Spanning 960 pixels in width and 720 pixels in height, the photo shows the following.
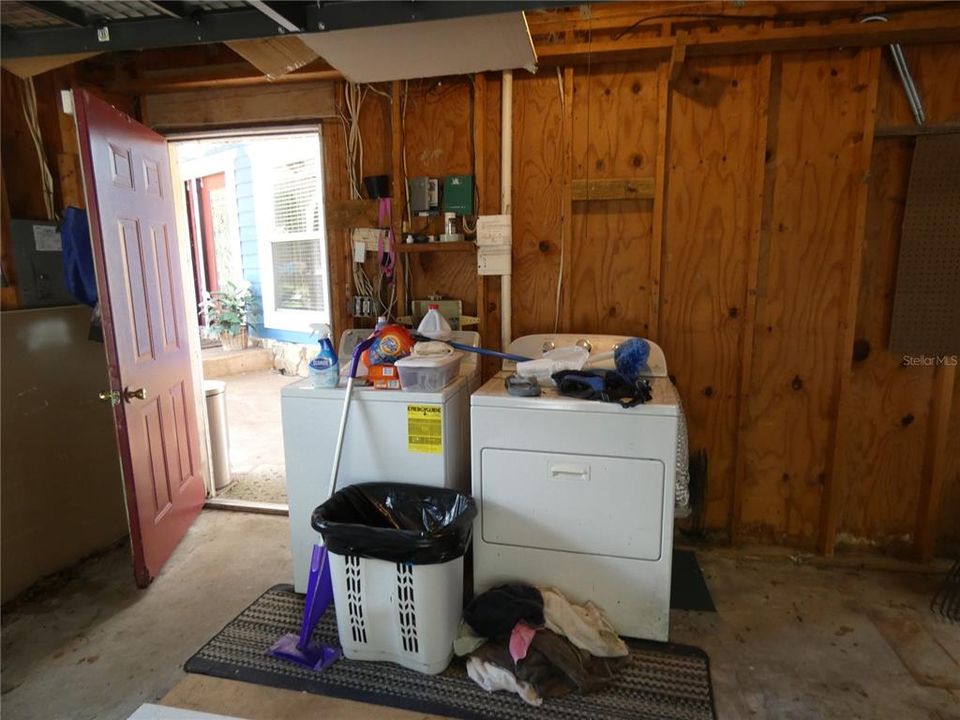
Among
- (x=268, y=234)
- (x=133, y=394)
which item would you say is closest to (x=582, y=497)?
(x=133, y=394)

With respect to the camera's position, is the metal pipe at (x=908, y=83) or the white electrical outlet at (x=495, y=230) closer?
the metal pipe at (x=908, y=83)

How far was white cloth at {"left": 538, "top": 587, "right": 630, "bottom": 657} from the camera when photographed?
67.3 inches

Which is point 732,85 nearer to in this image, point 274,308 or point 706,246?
point 706,246

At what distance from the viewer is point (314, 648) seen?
5.87ft

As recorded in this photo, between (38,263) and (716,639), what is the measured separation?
3122 millimetres

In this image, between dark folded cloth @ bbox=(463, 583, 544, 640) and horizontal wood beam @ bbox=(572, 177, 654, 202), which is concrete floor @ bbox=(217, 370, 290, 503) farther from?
horizontal wood beam @ bbox=(572, 177, 654, 202)

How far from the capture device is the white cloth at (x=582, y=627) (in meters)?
1.71

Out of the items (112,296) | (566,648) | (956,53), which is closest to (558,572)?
(566,648)

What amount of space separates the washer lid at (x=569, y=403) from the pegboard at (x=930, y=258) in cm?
114

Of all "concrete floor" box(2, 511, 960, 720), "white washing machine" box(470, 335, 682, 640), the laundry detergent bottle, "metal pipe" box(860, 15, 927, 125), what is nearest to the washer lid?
"white washing machine" box(470, 335, 682, 640)

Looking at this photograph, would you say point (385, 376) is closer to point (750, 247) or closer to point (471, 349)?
point (471, 349)

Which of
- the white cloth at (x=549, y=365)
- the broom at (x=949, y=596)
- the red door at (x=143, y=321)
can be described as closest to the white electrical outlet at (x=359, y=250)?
the red door at (x=143, y=321)

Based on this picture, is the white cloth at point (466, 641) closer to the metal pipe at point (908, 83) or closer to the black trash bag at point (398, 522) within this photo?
the black trash bag at point (398, 522)

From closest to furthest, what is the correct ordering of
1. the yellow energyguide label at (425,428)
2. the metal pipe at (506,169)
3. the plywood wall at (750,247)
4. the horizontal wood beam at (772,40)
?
the yellow energyguide label at (425,428) < the horizontal wood beam at (772,40) < the plywood wall at (750,247) < the metal pipe at (506,169)
